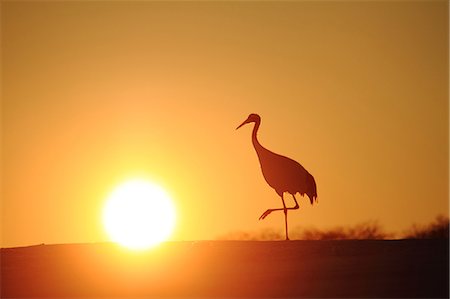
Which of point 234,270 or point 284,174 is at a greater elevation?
point 284,174

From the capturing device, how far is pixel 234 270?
4.31 metres

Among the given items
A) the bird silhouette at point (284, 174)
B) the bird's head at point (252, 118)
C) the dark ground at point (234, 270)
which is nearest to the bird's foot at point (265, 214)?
the bird silhouette at point (284, 174)

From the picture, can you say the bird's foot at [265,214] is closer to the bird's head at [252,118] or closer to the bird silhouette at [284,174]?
the bird silhouette at [284,174]

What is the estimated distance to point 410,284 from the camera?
424 cm

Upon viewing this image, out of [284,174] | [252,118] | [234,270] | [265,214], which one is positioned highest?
[252,118]

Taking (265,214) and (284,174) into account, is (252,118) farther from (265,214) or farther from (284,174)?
(265,214)

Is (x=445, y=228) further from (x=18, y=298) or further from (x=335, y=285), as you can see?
(x=18, y=298)

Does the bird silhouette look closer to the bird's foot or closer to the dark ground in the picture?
the bird's foot

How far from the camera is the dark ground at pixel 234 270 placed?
4.17 metres

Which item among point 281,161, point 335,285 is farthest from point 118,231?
point 335,285

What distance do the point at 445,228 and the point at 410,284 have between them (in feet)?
2.61

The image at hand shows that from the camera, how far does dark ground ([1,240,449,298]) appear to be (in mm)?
4172

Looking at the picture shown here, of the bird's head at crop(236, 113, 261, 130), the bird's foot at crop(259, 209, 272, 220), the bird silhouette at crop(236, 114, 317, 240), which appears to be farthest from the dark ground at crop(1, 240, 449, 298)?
the bird's head at crop(236, 113, 261, 130)

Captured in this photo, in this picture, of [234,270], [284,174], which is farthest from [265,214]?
[234,270]
